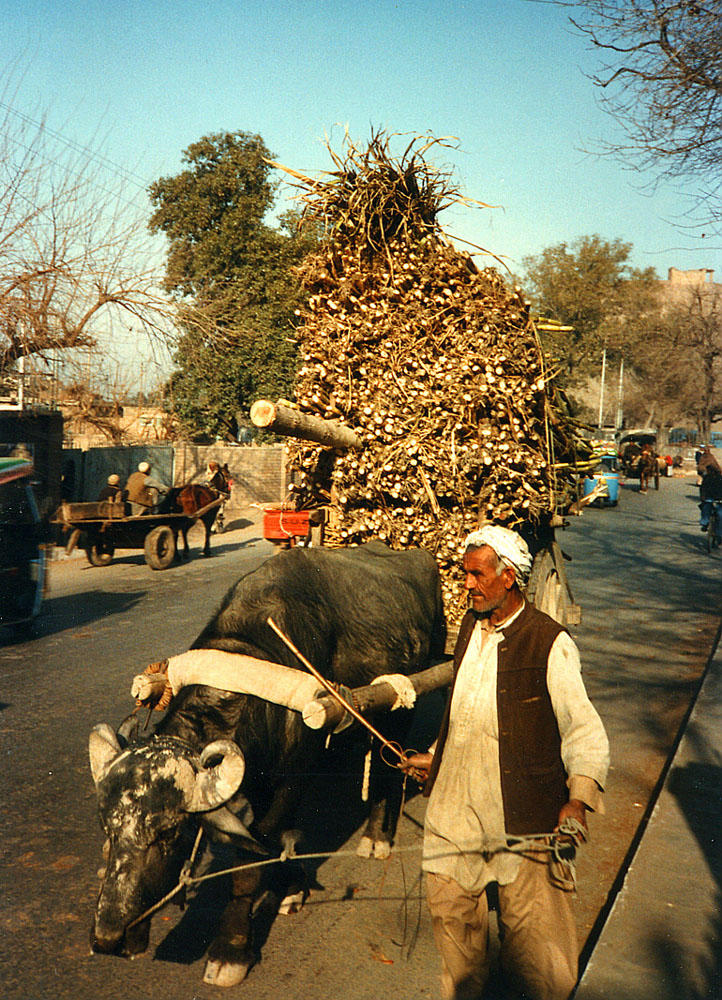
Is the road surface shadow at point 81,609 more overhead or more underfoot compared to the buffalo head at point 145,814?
more underfoot

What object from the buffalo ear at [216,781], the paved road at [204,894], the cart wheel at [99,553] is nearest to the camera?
the buffalo ear at [216,781]

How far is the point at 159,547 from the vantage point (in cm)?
1501

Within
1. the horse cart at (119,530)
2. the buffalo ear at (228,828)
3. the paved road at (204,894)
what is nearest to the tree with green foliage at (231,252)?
the horse cart at (119,530)

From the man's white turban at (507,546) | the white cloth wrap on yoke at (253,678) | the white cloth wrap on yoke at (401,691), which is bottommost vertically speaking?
the white cloth wrap on yoke at (401,691)

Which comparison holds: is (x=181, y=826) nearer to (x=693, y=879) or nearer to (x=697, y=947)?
(x=697, y=947)

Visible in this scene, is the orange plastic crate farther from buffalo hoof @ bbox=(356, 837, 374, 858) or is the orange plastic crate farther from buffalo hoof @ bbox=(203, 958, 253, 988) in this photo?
buffalo hoof @ bbox=(203, 958, 253, 988)

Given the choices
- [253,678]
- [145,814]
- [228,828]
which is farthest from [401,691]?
[145,814]

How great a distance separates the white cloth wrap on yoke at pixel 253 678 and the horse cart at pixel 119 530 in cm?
1140

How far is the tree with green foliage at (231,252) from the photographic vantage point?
86.5 ft

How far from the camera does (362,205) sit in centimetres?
609

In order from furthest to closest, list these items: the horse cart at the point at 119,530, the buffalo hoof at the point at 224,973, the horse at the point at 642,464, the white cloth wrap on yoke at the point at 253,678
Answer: the horse at the point at 642,464, the horse cart at the point at 119,530, the buffalo hoof at the point at 224,973, the white cloth wrap on yoke at the point at 253,678

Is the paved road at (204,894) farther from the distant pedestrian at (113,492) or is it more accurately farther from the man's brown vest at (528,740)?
the distant pedestrian at (113,492)

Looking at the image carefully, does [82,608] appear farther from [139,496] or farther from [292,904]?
[292,904]

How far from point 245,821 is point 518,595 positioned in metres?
1.37
